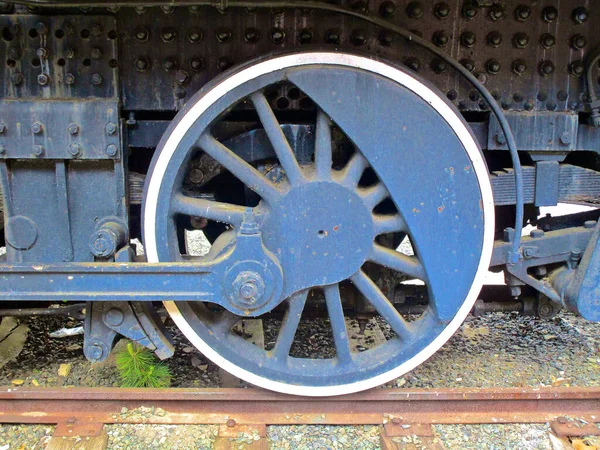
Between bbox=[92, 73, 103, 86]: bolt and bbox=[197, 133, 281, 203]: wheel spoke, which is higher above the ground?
bbox=[92, 73, 103, 86]: bolt

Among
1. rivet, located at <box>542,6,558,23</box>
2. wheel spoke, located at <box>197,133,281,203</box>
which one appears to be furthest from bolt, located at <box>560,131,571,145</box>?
wheel spoke, located at <box>197,133,281,203</box>

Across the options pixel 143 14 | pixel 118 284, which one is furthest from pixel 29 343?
pixel 143 14

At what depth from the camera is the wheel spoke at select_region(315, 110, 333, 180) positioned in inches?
85.5

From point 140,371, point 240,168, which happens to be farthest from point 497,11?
point 140,371

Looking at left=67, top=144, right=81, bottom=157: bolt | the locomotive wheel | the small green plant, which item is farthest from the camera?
the small green plant

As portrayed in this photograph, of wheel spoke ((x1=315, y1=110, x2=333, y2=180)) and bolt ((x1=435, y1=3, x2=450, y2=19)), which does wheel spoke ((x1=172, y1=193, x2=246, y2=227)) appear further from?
bolt ((x1=435, y1=3, x2=450, y2=19))

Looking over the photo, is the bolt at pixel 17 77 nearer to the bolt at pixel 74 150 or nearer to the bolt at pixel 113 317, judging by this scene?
the bolt at pixel 74 150

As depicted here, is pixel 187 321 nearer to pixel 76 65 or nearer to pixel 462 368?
pixel 76 65

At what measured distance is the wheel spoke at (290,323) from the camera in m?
2.29

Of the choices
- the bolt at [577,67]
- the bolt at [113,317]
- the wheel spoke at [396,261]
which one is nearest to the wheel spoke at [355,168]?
the wheel spoke at [396,261]

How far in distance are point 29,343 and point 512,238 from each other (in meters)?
2.59

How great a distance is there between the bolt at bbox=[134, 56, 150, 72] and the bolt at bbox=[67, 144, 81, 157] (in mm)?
401

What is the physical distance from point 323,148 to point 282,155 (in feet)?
0.53

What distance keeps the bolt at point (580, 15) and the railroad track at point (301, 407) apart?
5.21 ft
